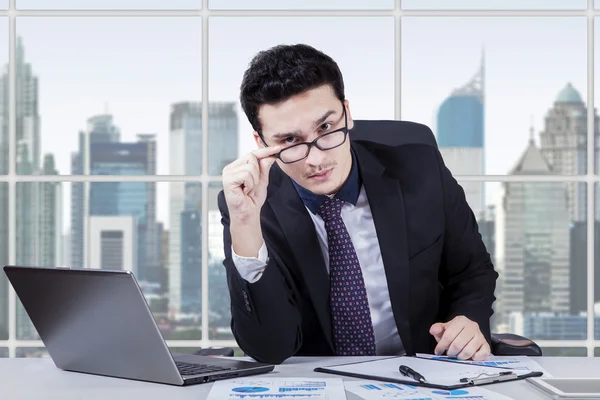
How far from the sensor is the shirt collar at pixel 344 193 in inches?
84.0

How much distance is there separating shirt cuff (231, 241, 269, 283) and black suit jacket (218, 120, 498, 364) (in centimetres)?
9

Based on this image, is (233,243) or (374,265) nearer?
(233,243)

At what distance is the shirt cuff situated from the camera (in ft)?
5.99

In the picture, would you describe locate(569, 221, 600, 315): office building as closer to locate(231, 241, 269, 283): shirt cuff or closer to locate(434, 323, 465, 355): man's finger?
locate(434, 323, 465, 355): man's finger

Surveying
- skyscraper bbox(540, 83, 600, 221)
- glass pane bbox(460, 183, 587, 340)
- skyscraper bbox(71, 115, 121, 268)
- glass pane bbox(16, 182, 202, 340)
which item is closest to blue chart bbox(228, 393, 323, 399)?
skyscraper bbox(71, 115, 121, 268)

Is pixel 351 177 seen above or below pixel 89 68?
below

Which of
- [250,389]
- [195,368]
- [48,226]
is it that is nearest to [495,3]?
[48,226]

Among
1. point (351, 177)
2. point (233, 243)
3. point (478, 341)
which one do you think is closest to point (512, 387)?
point (478, 341)

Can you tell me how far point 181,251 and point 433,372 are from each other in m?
9.24

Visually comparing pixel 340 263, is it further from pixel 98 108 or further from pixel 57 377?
pixel 98 108

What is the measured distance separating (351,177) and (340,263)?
0.25 meters

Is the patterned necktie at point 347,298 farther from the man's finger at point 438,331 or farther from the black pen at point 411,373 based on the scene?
the black pen at point 411,373

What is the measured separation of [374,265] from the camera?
84.5 inches

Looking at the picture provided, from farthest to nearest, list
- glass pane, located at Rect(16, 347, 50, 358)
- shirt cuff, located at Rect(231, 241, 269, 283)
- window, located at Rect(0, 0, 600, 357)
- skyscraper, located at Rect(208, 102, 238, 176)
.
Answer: skyscraper, located at Rect(208, 102, 238, 176) → window, located at Rect(0, 0, 600, 357) → glass pane, located at Rect(16, 347, 50, 358) → shirt cuff, located at Rect(231, 241, 269, 283)
